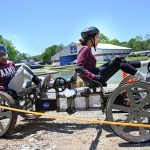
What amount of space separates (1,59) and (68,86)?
1617mm

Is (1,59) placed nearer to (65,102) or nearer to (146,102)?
(65,102)

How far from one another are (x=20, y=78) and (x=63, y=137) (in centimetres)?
153

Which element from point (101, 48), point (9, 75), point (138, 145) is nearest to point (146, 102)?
point (138, 145)

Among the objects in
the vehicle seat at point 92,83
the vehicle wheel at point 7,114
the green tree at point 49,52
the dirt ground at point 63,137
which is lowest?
the dirt ground at point 63,137

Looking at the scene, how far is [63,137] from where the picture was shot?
6914 mm

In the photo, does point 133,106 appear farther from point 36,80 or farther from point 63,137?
point 36,80

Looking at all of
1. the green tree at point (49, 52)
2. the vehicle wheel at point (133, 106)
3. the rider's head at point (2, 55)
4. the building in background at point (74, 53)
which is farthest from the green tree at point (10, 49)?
the vehicle wheel at point (133, 106)

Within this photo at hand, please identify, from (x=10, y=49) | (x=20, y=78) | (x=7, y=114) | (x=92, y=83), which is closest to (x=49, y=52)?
(x=10, y=49)

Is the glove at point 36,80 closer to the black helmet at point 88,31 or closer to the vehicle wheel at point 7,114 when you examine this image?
the vehicle wheel at point 7,114

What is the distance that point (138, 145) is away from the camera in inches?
232

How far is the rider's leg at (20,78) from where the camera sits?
7601 mm

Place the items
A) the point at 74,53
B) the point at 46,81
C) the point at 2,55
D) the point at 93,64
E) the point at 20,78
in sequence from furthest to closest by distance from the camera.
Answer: the point at 74,53, the point at 2,55, the point at 46,81, the point at 20,78, the point at 93,64

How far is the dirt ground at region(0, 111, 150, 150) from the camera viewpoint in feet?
20.0

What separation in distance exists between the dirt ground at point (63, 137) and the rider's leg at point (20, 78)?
0.89 m
